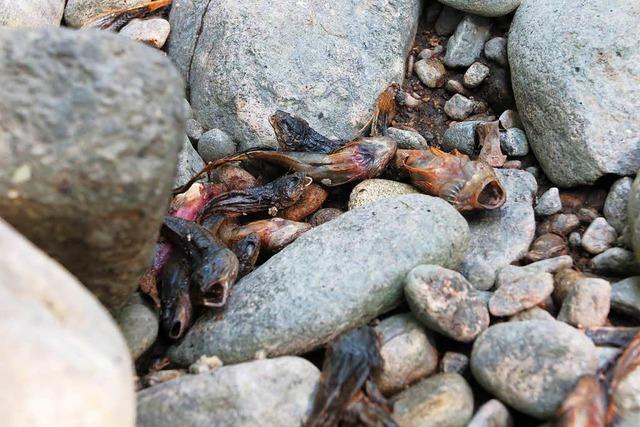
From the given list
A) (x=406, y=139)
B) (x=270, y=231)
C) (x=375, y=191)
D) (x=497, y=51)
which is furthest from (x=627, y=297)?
(x=497, y=51)

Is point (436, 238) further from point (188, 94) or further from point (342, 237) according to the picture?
point (188, 94)

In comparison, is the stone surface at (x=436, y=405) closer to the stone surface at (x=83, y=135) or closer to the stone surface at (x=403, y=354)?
the stone surface at (x=403, y=354)

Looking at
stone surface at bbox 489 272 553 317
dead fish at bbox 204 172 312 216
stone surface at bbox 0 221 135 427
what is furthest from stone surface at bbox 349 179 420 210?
→ stone surface at bbox 0 221 135 427

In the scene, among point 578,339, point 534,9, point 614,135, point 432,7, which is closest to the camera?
point 578,339

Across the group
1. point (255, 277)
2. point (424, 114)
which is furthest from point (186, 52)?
point (255, 277)

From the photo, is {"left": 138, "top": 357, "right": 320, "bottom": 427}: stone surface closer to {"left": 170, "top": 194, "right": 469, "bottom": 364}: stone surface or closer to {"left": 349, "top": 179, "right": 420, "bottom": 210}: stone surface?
{"left": 170, "top": 194, "right": 469, "bottom": 364}: stone surface

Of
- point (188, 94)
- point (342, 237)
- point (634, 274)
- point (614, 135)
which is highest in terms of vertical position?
point (614, 135)

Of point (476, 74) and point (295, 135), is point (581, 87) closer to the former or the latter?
point (476, 74)
